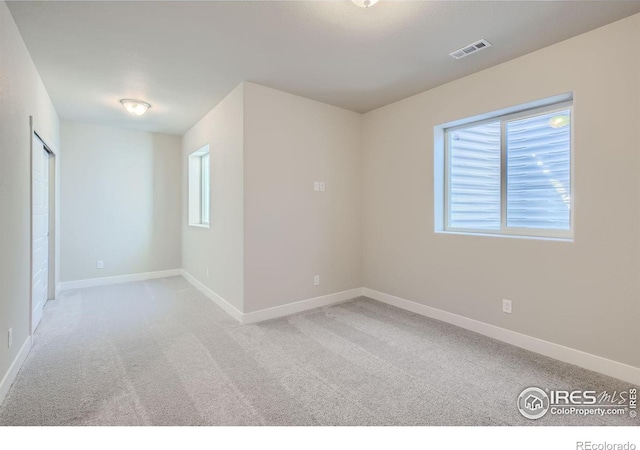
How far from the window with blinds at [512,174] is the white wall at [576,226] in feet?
0.66

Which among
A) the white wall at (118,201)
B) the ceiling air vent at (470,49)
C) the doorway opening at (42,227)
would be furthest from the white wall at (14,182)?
the ceiling air vent at (470,49)

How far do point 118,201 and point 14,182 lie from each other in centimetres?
305

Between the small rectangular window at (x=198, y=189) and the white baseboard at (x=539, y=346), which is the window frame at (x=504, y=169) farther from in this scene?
the small rectangular window at (x=198, y=189)

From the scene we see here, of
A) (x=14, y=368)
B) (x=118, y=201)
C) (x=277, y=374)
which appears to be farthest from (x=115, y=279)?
(x=277, y=374)

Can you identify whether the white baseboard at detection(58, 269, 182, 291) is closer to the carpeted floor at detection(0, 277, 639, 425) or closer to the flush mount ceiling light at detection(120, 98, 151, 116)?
the carpeted floor at detection(0, 277, 639, 425)

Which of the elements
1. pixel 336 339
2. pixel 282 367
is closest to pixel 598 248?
pixel 336 339

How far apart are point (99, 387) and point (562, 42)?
423 cm

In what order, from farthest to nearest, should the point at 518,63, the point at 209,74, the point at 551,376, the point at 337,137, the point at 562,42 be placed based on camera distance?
the point at 337,137
the point at 209,74
the point at 518,63
the point at 562,42
the point at 551,376

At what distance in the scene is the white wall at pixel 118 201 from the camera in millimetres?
4723

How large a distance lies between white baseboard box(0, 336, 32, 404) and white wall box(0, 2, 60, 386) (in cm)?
4

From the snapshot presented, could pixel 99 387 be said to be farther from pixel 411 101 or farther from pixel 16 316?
pixel 411 101

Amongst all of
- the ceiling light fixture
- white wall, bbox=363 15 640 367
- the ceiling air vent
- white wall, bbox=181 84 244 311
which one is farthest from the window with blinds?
white wall, bbox=181 84 244 311

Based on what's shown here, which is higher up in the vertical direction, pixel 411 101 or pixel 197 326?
pixel 411 101

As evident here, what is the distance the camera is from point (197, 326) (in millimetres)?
3154
